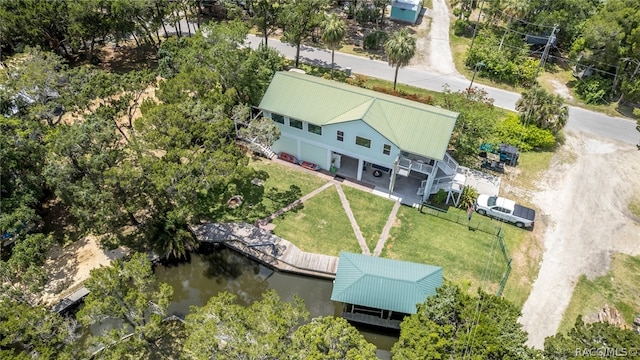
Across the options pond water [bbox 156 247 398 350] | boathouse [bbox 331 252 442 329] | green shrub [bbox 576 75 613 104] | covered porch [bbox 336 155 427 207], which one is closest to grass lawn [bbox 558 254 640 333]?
boathouse [bbox 331 252 442 329]

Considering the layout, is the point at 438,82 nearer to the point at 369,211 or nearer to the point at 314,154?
the point at 314,154

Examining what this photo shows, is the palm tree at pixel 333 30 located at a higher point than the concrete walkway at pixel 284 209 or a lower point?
higher

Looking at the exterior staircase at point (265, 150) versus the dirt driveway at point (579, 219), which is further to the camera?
the exterior staircase at point (265, 150)

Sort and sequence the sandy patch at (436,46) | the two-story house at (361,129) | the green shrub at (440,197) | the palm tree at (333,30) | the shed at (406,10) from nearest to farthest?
the two-story house at (361,129) → the green shrub at (440,197) → the palm tree at (333,30) → the sandy patch at (436,46) → the shed at (406,10)

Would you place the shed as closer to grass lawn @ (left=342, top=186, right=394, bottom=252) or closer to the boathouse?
grass lawn @ (left=342, top=186, right=394, bottom=252)

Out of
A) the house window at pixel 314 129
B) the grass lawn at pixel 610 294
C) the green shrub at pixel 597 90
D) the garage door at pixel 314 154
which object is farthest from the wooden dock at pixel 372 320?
the green shrub at pixel 597 90

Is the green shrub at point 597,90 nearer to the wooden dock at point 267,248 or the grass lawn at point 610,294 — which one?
the grass lawn at point 610,294

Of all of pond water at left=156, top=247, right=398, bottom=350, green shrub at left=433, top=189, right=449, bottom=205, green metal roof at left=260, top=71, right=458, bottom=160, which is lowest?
pond water at left=156, top=247, right=398, bottom=350
